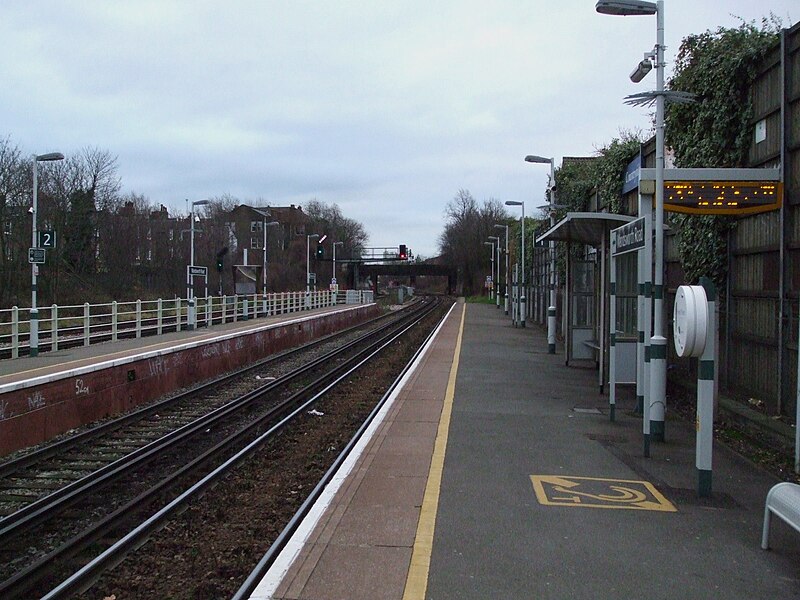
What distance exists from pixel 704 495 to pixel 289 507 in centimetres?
376

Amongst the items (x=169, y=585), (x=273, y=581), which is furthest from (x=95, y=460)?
(x=273, y=581)

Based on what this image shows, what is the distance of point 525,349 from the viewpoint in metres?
23.8

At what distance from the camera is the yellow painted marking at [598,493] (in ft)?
21.7

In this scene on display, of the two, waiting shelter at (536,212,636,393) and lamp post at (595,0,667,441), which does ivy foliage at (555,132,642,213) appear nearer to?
waiting shelter at (536,212,636,393)

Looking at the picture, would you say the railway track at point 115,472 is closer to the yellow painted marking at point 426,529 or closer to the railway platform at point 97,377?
the railway platform at point 97,377

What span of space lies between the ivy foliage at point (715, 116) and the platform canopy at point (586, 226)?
1166mm

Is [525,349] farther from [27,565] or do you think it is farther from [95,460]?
[27,565]

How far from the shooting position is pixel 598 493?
699cm

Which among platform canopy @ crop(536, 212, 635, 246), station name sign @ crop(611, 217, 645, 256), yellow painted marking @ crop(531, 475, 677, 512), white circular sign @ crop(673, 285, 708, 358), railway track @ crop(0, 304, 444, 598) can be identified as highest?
platform canopy @ crop(536, 212, 635, 246)

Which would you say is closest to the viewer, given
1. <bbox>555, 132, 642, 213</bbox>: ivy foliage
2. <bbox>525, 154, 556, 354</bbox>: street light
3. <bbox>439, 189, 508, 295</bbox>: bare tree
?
<bbox>555, 132, 642, 213</bbox>: ivy foliage

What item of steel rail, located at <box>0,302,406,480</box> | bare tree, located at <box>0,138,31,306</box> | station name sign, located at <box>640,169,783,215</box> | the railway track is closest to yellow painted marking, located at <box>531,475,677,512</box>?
the railway track

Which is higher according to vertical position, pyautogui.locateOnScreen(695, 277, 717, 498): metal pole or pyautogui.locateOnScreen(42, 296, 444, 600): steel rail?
pyautogui.locateOnScreen(695, 277, 717, 498): metal pole

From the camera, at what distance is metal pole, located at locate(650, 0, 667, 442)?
8898 mm

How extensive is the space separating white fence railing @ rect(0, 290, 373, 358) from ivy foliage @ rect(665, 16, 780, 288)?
1499 cm
